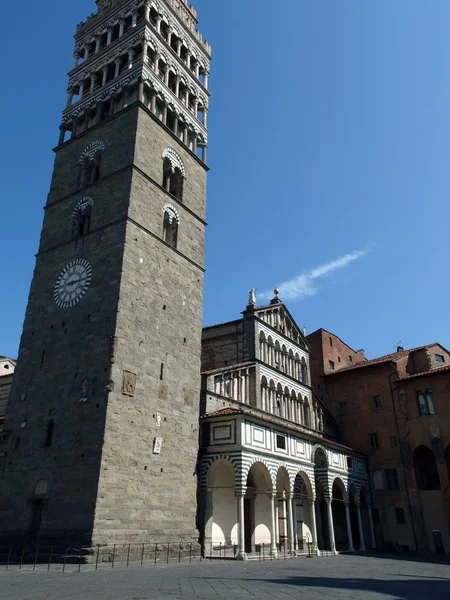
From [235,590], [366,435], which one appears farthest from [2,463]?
[366,435]

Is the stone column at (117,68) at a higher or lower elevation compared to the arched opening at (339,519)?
higher

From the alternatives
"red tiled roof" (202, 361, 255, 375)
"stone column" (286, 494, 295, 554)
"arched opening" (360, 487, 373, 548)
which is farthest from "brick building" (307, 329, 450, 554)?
"red tiled roof" (202, 361, 255, 375)

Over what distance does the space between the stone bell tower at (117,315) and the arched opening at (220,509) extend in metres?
1.62

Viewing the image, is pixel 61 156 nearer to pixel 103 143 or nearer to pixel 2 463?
pixel 103 143

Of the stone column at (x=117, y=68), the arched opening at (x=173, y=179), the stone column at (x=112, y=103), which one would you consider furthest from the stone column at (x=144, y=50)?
the arched opening at (x=173, y=179)

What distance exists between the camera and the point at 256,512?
2481 centimetres

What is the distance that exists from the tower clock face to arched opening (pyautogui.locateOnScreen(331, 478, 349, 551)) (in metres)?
18.5

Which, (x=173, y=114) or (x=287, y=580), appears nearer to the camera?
(x=287, y=580)

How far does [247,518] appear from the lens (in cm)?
2438

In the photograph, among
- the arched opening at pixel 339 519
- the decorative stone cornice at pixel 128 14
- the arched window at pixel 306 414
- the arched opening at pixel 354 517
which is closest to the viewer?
the decorative stone cornice at pixel 128 14

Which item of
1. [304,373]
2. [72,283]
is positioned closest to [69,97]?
[72,283]

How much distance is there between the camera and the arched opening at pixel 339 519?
30.0m

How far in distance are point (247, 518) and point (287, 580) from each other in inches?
456

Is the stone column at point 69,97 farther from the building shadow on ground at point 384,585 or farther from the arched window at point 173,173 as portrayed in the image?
the building shadow on ground at point 384,585
